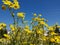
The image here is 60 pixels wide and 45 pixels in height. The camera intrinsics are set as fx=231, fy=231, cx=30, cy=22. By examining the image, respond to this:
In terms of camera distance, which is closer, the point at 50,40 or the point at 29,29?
the point at 50,40

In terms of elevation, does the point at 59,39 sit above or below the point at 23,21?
below

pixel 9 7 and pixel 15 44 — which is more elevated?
pixel 9 7

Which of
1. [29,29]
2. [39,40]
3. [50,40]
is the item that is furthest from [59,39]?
[29,29]

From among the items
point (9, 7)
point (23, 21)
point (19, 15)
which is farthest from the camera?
point (23, 21)

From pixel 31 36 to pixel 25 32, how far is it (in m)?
0.16

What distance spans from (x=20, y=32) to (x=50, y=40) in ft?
2.00

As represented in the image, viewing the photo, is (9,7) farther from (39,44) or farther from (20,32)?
(39,44)

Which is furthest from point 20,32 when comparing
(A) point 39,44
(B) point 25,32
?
(A) point 39,44

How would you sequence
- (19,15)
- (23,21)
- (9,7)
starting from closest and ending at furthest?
(9,7)
(19,15)
(23,21)

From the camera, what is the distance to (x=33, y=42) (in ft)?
15.6

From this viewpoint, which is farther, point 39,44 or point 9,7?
point 39,44

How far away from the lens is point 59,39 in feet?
14.2

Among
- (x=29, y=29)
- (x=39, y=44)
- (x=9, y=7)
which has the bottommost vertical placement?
(x=39, y=44)

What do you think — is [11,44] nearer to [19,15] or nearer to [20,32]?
[20,32]
